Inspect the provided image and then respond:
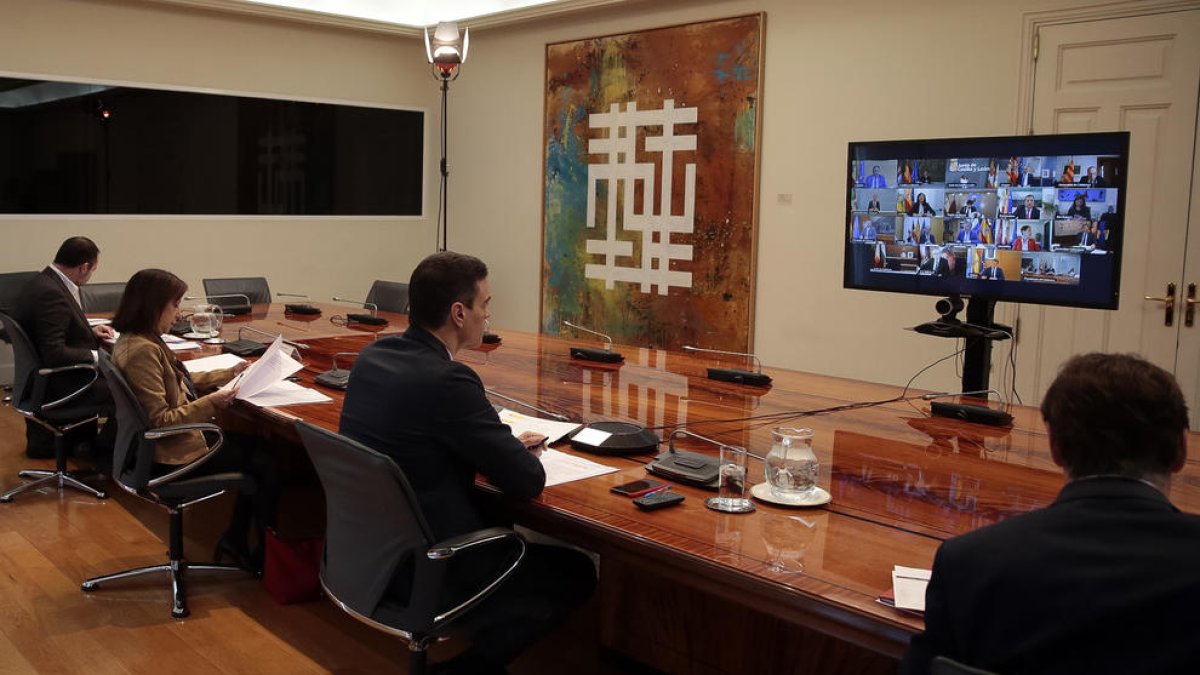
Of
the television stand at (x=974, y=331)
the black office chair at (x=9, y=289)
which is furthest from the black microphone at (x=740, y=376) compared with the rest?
the black office chair at (x=9, y=289)

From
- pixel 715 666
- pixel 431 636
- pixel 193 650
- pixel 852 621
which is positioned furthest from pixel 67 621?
pixel 852 621

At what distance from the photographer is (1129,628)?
1.25 meters

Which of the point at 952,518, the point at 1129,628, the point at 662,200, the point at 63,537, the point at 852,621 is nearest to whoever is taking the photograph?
the point at 1129,628

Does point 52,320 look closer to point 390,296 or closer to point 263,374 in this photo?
point 263,374

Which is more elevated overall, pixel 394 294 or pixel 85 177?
pixel 85 177

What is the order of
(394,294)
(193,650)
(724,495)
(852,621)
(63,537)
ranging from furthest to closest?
(394,294) → (63,537) → (193,650) → (724,495) → (852,621)

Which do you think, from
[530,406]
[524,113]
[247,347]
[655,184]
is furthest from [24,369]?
[524,113]

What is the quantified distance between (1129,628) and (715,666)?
5.23 ft

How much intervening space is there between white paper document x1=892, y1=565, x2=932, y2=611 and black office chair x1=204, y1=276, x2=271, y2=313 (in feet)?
15.1

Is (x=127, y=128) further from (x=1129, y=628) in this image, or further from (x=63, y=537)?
(x=1129, y=628)

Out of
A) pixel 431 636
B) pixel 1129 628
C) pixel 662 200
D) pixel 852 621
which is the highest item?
pixel 662 200

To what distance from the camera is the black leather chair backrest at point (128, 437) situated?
3064 mm

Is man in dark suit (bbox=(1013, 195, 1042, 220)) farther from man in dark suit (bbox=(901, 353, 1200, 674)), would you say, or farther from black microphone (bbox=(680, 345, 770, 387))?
man in dark suit (bbox=(901, 353, 1200, 674))

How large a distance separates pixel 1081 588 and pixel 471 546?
131 centimetres
